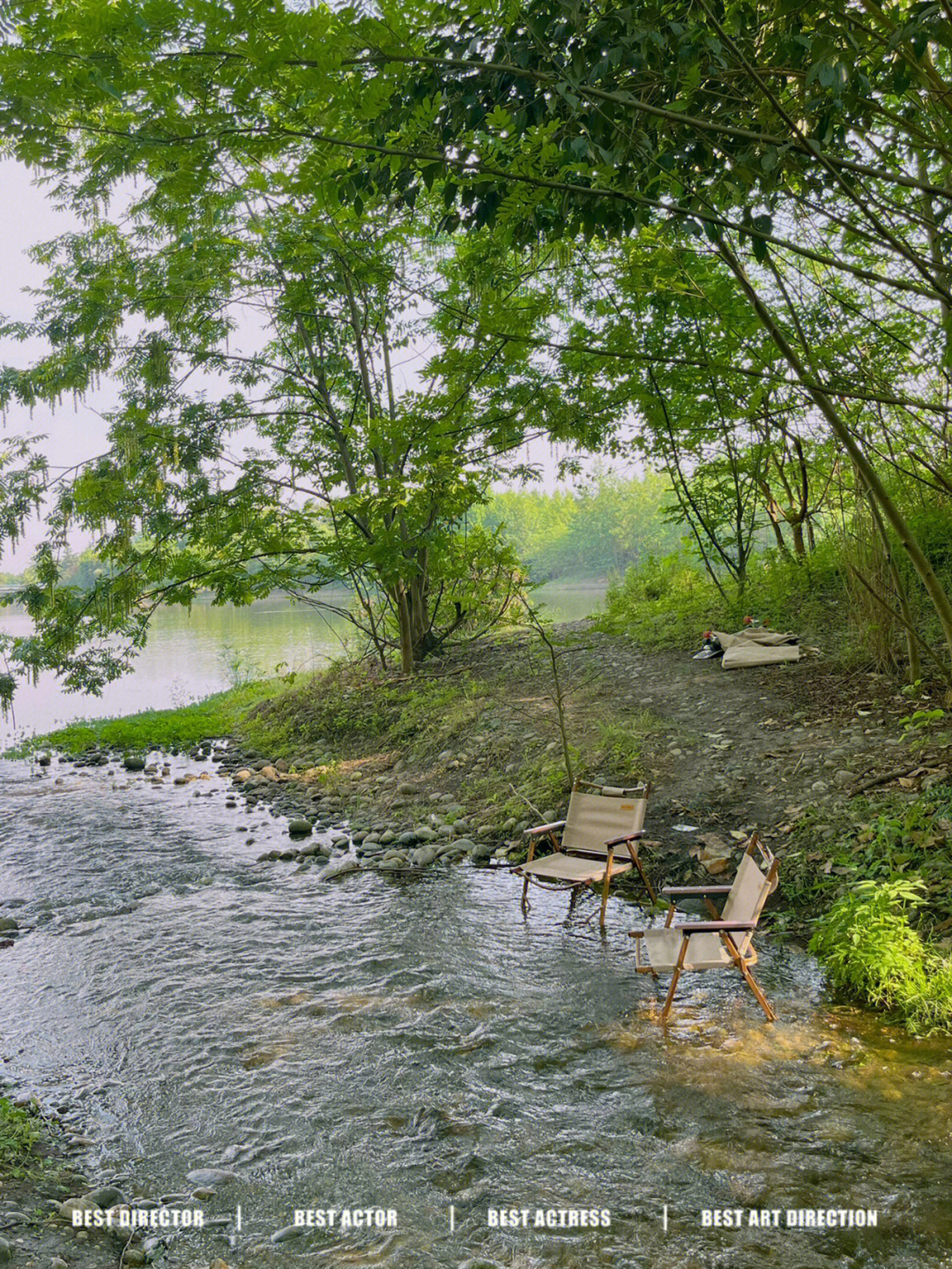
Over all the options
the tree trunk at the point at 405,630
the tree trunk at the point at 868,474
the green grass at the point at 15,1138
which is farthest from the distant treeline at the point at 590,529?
the green grass at the point at 15,1138

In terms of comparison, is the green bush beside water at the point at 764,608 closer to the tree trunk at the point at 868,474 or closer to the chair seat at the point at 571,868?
the chair seat at the point at 571,868

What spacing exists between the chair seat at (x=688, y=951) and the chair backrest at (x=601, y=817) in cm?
122

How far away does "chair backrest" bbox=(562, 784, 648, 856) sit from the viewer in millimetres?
6031

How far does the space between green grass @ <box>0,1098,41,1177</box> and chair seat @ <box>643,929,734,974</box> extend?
285 centimetres

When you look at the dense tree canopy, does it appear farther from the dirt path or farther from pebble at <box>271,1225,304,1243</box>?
pebble at <box>271,1225,304,1243</box>

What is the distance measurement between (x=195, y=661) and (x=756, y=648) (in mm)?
18638

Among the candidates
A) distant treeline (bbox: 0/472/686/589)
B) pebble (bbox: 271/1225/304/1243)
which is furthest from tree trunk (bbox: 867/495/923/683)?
distant treeline (bbox: 0/472/686/589)

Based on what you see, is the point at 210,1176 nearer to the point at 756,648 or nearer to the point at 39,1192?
the point at 39,1192

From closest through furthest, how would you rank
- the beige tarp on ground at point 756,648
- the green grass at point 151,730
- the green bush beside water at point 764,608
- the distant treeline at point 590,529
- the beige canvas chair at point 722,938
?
the beige canvas chair at point 722,938 < the beige tarp on ground at point 756,648 < the green bush beside water at point 764,608 < the green grass at point 151,730 < the distant treeline at point 590,529

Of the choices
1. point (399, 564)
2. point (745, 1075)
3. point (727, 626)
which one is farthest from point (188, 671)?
point (745, 1075)

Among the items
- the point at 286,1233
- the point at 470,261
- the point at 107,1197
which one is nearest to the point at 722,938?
the point at 286,1233

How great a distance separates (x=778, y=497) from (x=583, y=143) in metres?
10.2

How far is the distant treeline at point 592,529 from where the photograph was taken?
159ft

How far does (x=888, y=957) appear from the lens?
4.21m
